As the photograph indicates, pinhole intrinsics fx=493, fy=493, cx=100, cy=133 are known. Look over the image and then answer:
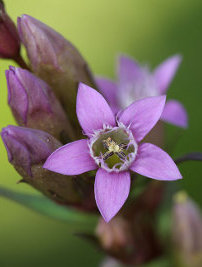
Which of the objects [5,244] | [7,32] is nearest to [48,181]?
[7,32]

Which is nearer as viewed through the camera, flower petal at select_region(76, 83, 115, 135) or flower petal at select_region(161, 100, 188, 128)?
flower petal at select_region(76, 83, 115, 135)

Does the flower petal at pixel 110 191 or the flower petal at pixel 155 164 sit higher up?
the flower petal at pixel 155 164

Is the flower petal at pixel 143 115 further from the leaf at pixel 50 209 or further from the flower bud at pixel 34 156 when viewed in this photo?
the leaf at pixel 50 209

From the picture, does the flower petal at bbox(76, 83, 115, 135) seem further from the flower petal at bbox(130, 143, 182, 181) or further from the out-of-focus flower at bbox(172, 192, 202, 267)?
the out-of-focus flower at bbox(172, 192, 202, 267)

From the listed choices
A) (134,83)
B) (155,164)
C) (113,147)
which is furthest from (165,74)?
(155,164)

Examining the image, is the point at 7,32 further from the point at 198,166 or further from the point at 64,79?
the point at 198,166

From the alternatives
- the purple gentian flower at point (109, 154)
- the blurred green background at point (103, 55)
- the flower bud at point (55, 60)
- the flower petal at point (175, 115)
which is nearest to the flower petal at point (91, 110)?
the purple gentian flower at point (109, 154)

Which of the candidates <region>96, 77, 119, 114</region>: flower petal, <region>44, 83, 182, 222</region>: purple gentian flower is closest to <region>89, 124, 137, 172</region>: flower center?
<region>44, 83, 182, 222</region>: purple gentian flower
